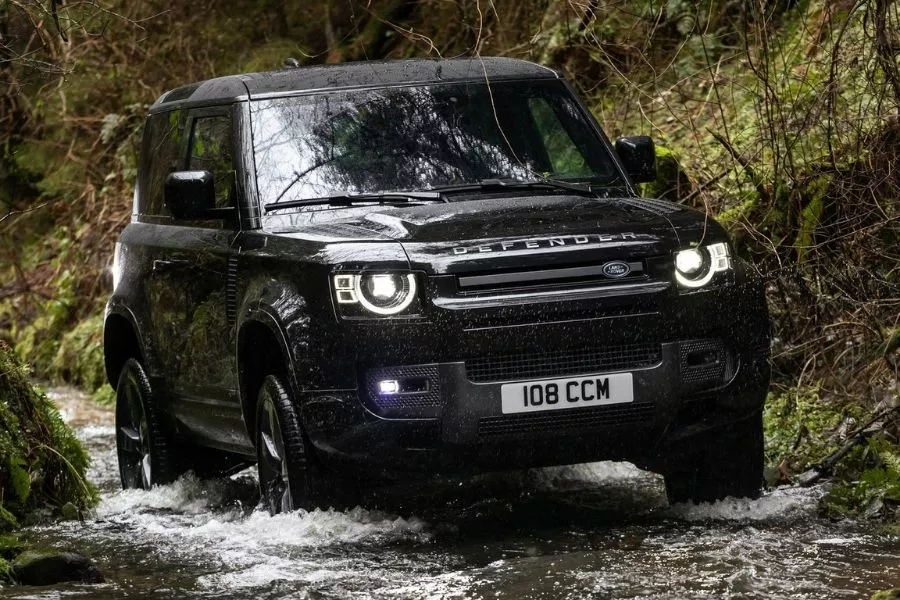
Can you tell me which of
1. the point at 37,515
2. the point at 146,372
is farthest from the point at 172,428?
the point at 37,515

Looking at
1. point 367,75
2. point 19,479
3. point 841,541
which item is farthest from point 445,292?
point 19,479

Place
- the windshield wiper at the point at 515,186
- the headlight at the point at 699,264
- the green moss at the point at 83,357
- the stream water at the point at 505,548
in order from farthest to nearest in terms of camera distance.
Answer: the green moss at the point at 83,357, the windshield wiper at the point at 515,186, the headlight at the point at 699,264, the stream water at the point at 505,548

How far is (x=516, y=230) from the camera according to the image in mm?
6301

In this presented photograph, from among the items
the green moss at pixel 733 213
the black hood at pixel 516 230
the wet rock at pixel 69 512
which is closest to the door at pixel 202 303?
the black hood at pixel 516 230

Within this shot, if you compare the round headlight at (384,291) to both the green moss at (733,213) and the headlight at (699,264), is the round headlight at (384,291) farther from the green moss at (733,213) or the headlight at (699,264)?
the green moss at (733,213)

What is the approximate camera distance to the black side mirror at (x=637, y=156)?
7676mm

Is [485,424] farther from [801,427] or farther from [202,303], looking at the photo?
[801,427]

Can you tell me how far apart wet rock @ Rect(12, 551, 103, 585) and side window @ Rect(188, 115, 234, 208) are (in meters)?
1.95

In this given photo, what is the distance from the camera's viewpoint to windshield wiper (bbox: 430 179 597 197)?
23.4ft

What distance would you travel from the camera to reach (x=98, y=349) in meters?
15.1

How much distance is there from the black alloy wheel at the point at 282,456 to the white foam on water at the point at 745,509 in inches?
61.4

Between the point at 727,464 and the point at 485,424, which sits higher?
the point at 485,424

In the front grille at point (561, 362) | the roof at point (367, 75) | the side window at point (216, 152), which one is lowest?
the front grille at point (561, 362)

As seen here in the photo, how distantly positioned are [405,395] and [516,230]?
79 cm
